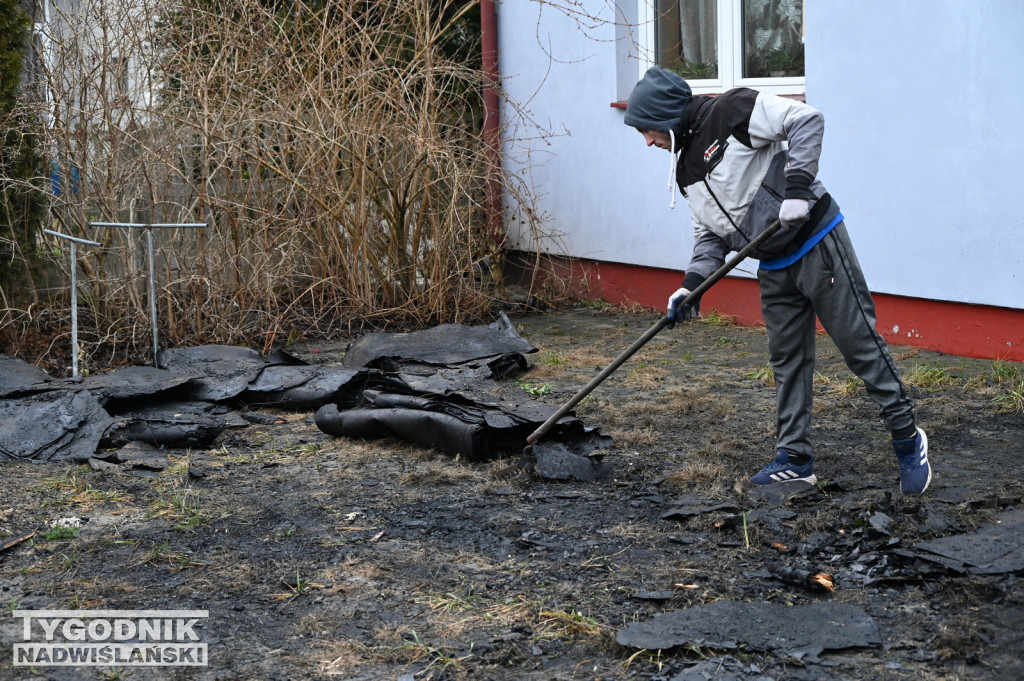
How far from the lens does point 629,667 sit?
9.57ft

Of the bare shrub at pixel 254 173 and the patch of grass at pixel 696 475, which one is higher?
the bare shrub at pixel 254 173

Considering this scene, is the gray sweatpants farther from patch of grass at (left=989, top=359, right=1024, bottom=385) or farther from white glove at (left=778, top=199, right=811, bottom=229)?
patch of grass at (left=989, top=359, right=1024, bottom=385)

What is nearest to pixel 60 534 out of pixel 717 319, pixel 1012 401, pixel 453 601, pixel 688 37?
pixel 453 601

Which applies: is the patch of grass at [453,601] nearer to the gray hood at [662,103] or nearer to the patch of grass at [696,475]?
the patch of grass at [696,475]

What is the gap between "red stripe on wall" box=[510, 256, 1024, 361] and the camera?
6418mm

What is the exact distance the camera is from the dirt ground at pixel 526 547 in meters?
3.00

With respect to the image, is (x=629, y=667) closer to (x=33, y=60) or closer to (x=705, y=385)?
(x=705, y=385)

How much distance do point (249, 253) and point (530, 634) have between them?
5.40 m

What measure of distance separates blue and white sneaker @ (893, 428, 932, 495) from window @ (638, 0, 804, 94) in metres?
4.18

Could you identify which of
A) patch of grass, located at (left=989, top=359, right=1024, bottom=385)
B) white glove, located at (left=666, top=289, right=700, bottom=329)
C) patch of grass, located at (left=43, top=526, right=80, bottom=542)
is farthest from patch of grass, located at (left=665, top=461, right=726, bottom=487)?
patch of grass, located at (left=43, top=526, right=80, bottom=542)

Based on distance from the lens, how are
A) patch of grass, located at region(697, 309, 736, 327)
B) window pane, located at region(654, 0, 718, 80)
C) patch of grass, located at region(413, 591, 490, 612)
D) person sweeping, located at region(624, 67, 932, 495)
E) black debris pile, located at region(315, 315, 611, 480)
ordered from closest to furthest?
patch of grass, located at region(413, 591, 490, 612) < person sweeping, located at region(624, 67, 932, 495) < black debris pile, located at region(315, 315, 611, 480) < patch of grass, located at region(697, 309, 736, 327) < window pane, located at region(654, 0, 718, 80)

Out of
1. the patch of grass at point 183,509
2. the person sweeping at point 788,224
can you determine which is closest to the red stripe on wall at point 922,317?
the person sweeping at point 788,224

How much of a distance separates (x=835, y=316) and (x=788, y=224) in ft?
1.42

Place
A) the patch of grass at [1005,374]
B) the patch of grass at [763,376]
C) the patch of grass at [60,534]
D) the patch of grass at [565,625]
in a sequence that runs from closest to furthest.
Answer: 1. the patch of grass at [565,625]
2. the patch of grass at [60,534]
3. the patch of grass at [1005,374]
4. the patch of grass at [763,376]
